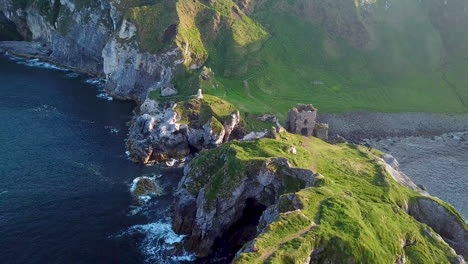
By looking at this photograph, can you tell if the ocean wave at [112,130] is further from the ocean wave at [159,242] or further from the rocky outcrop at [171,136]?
the ocean wave at [159,242]

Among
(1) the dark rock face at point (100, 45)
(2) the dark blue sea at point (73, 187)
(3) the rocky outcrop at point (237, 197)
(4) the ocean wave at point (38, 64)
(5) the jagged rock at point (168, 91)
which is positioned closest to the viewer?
(2) the dark blue sea at point (73, 187)

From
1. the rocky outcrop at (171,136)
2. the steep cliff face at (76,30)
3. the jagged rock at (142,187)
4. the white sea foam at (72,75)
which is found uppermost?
the steep cliff face at (76,30)

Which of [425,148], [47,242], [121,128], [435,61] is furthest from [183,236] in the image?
[435,61]

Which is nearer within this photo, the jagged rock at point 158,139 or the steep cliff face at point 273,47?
the jagged rock at point 158,139

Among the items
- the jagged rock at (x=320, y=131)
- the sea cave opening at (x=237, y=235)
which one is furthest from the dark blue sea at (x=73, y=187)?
the jagged rock at (x=320, y=131)

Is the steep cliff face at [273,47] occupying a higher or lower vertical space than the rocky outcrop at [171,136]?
higher

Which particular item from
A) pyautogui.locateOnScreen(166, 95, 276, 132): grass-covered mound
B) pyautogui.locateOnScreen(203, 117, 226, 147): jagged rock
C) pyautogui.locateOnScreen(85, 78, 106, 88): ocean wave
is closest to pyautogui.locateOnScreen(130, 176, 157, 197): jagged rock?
pyautogui.locateOnScreen(203, 117, 226, 147): jagged rock

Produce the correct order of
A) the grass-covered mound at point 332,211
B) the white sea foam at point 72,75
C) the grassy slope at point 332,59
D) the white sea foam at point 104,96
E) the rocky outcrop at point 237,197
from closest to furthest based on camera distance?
the grass-covered mound at point 332,211 < the rocky outcrop at point 237,197 < the white sea foam at point 104,96 < the grassy slope at point 332,59 < the white sea foam at point 72,75

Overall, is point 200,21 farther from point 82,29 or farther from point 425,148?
point 425,148
